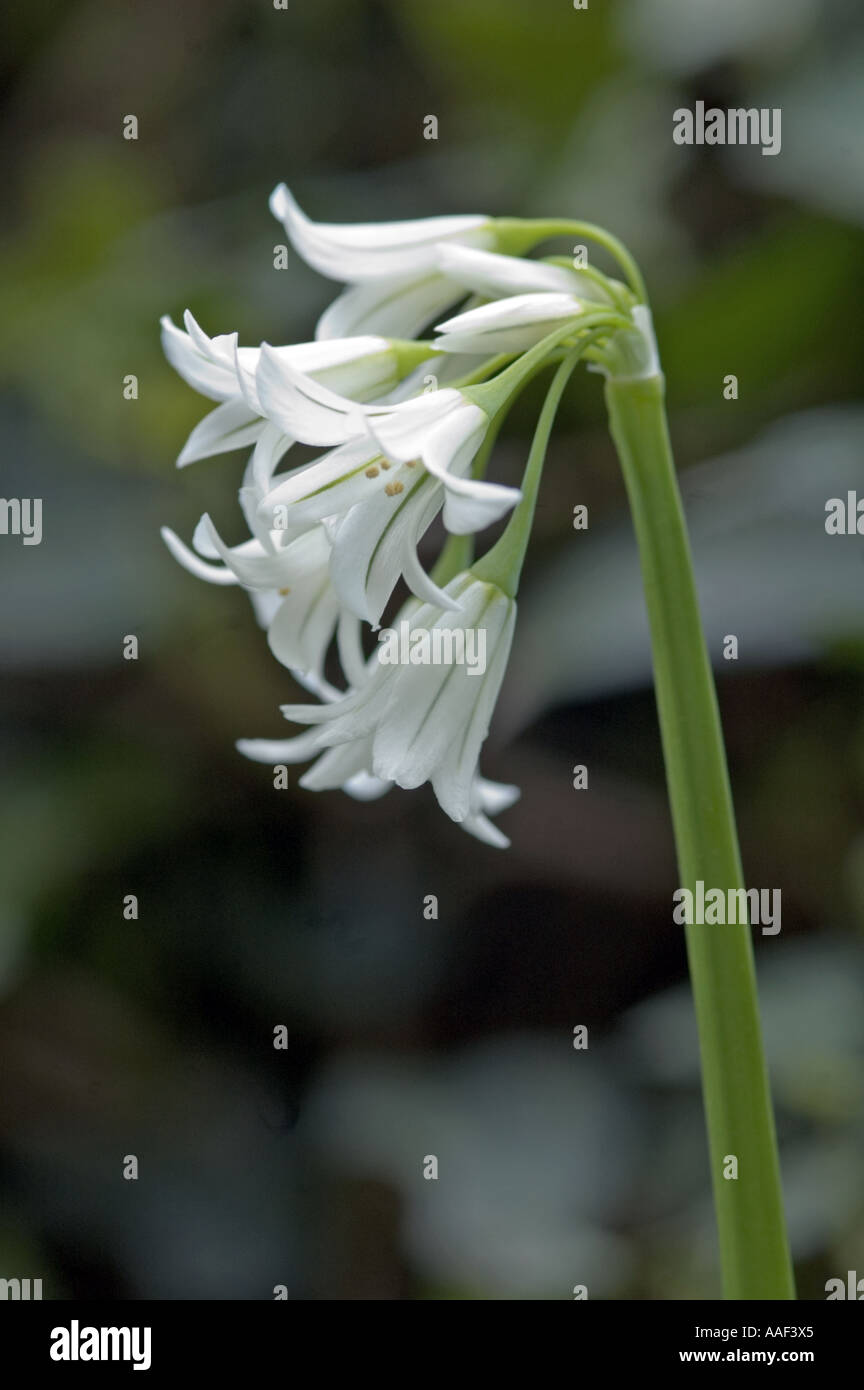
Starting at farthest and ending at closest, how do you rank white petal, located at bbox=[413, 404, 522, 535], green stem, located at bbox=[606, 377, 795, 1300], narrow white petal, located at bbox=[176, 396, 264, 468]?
1. narrow white petal, located at bbox=[176, 396, 264, 468]
2. green stem, located at bbox=[606, 377, 795, 1300]
3. white petal, located at bbox=[413, 404, 522, 535]

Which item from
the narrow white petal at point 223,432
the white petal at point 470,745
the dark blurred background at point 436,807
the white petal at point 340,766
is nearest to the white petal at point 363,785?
the white petal at point 340,766

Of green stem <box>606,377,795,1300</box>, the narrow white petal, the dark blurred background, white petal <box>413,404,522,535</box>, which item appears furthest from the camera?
the dark blurred background

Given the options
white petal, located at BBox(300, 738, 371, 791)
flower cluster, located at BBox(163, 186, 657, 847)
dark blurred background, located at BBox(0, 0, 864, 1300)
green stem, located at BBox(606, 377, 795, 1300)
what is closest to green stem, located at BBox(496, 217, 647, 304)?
flower cluster, located at BBox(163, 186, 657, 847)

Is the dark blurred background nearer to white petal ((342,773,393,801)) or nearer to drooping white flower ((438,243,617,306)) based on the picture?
white petal ((342,773,393,801))

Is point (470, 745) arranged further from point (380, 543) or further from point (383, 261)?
point (383, 261)

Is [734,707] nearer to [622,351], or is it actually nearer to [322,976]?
[322,976]

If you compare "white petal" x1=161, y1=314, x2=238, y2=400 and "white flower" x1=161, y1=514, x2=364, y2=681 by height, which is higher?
"white petal" x1=161, y1=314, x2=238, y2=400

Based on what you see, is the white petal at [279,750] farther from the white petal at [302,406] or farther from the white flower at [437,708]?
the white petal at [302,406]

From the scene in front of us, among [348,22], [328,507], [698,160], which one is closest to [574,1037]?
[328,507]
